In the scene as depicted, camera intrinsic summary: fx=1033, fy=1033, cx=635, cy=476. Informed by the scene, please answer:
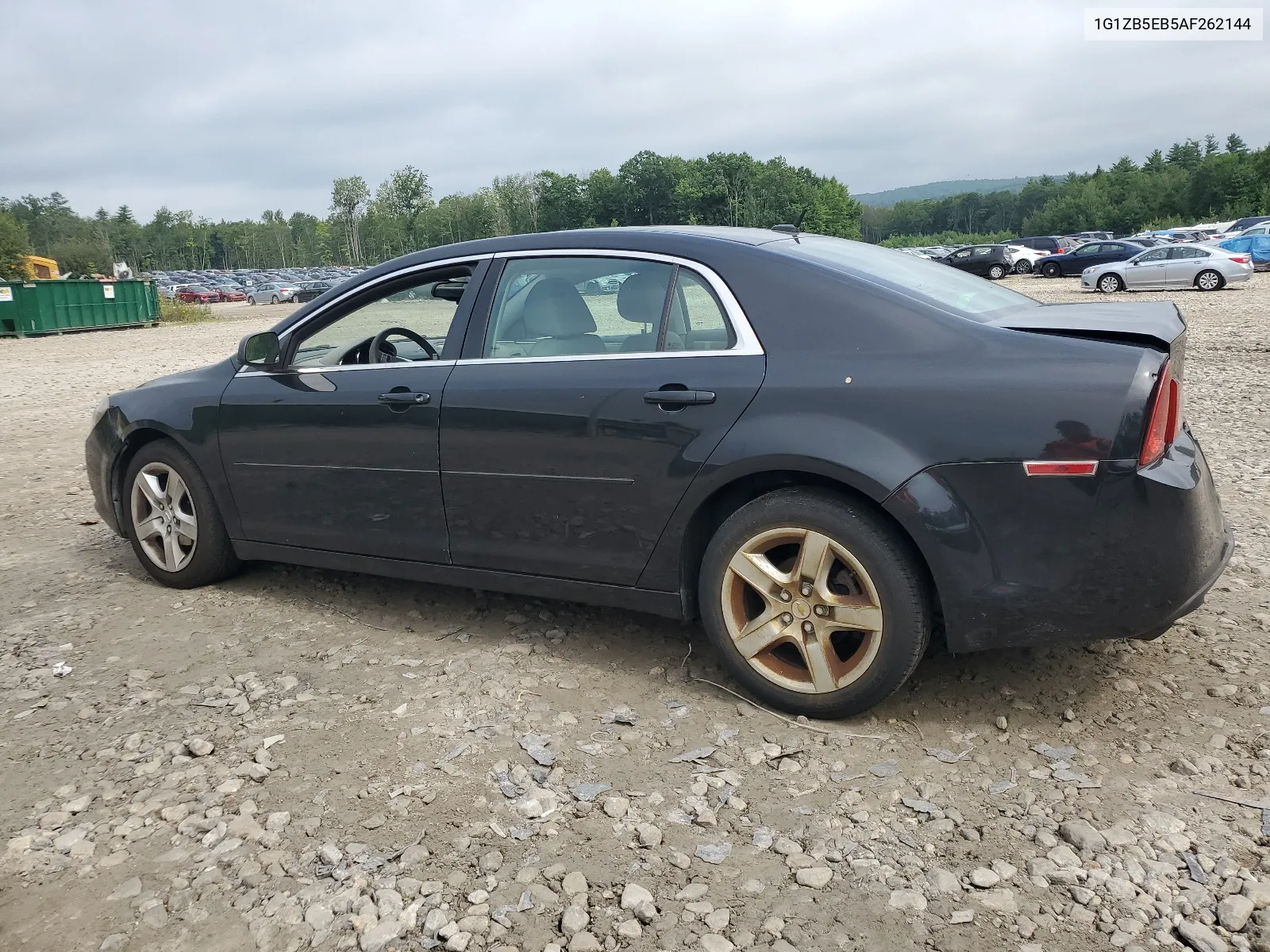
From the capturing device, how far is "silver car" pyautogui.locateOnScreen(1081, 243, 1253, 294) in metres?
27.3

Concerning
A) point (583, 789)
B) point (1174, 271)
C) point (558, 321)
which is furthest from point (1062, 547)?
point (1174, 271)

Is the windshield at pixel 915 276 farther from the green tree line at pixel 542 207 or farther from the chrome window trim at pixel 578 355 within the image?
the green tree line at pixel 542 207

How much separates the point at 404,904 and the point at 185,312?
41.2 meters

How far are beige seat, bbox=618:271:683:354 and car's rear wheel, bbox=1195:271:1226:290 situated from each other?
28.3 meters

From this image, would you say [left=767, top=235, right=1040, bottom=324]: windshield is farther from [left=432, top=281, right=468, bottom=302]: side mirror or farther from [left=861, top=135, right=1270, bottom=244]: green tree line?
[left=861, top=135, right=1270, bottom=244]: green tree line

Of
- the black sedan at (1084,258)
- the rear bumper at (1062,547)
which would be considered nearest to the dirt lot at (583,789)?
the rear bumper at (1062,547)

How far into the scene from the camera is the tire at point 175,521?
192 inches

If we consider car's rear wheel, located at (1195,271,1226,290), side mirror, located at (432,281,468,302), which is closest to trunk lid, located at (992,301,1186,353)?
side mirror, located at (432,281,468,302)

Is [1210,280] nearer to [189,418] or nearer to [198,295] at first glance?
[189,418]

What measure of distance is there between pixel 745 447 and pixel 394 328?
1.91 metres

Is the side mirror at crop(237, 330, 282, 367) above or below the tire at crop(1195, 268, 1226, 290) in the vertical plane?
above

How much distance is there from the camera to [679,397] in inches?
139

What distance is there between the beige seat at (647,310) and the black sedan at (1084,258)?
32.6 meters

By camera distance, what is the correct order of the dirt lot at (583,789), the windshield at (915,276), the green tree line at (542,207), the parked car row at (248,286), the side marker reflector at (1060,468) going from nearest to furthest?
the dirt lot at (583,789)
the side marker reflector at (1060,468)
the windshield at (915,276)
the parked car row at (248,286)
the green tree line at (542,207)
